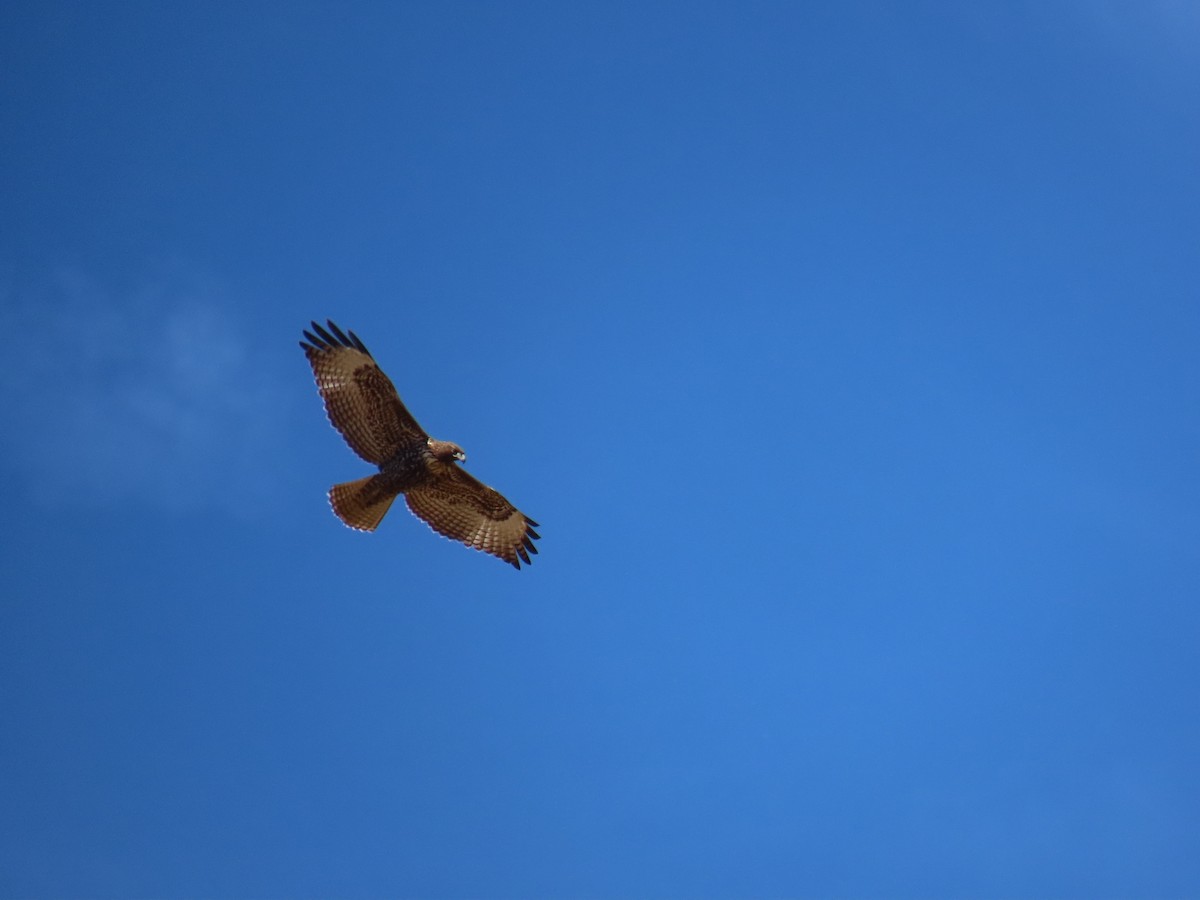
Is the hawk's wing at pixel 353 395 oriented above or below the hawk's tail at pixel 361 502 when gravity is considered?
above

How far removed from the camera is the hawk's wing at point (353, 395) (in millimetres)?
13781

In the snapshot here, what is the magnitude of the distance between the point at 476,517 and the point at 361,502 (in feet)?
4.82

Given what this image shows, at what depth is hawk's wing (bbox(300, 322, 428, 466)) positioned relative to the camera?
13781 millimetres

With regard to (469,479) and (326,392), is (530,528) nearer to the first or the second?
(469,479)

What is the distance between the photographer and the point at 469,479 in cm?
1448

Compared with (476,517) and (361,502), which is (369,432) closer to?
(361,502)

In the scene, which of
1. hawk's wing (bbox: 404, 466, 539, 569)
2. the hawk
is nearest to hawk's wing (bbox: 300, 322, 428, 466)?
the hawk

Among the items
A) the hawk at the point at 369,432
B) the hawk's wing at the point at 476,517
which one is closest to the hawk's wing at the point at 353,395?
the hawk at the point at 369,432

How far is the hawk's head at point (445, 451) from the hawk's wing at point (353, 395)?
0.13 metres

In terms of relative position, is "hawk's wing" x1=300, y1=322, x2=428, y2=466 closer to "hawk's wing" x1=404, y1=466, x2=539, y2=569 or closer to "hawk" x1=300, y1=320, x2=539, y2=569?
"hawk" x1=300, y1=320, x2=539, y2=569

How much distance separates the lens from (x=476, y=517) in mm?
15008

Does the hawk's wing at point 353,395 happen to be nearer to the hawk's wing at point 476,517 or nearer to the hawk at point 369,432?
the hawk at point 369,432

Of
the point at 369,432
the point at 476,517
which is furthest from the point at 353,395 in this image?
the point at 476,517

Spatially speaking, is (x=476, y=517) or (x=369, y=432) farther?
(x=476, y=517)
